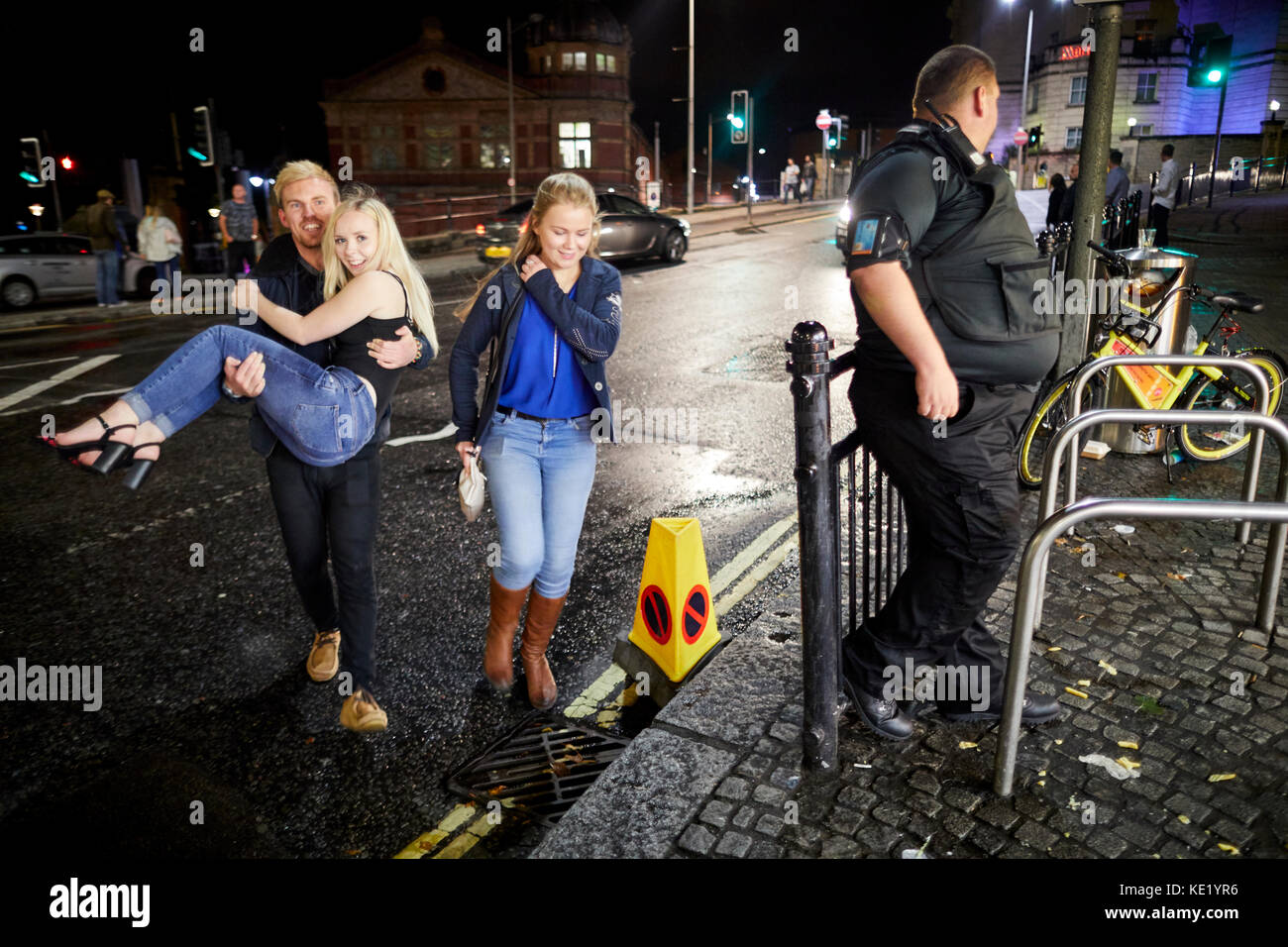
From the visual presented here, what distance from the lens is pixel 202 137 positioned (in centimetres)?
1936

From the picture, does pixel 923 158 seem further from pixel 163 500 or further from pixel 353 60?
pixel 353 60

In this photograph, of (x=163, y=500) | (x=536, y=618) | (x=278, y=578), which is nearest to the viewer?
(x=536, y=618)

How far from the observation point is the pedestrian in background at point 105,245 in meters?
16.1

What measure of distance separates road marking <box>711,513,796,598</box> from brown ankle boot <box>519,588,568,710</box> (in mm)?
1123

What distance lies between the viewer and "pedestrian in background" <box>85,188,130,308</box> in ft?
52.9

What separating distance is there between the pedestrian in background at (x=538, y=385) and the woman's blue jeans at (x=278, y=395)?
1.37 feet

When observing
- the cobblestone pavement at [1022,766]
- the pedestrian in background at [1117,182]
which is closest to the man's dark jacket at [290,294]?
the cobblestone pavement at [1022,766]

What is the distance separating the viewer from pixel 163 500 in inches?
239

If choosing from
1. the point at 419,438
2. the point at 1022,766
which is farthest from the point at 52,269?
the point at 1022,766

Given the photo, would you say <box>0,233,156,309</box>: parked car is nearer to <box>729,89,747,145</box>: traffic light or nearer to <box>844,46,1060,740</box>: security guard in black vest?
<box>844,46,1060,740</box>: security guard in black vest

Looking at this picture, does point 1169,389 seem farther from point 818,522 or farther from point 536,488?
point 536,488

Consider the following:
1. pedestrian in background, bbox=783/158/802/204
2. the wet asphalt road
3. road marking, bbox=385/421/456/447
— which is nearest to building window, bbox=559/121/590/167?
pedestrian in background, bbox=783/158/802/204
